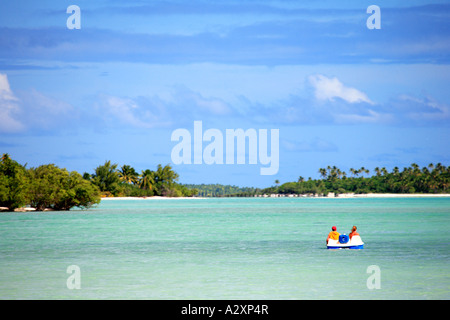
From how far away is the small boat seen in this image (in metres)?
33.3

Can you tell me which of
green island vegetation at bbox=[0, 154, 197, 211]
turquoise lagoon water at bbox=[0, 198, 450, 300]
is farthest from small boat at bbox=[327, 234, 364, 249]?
green island vegetation at bbox=[0, 154, 197, 211]

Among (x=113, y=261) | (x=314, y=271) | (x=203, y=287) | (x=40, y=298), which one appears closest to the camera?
(x=40, y=298)

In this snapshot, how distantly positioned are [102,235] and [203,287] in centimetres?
2674

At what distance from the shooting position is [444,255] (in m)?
31.0

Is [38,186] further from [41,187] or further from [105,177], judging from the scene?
[105,177]

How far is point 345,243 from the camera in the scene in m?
33.4

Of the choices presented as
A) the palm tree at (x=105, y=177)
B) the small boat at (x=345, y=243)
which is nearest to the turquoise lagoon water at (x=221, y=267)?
the small boat at (x=345, y=243)

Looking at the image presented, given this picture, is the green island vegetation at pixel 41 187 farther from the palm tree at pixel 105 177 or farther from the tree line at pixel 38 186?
the palm tree at pixel 105 177

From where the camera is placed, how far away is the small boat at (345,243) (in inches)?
1310

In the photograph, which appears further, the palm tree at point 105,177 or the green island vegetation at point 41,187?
the palm tree at point 105,177

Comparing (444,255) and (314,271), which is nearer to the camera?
(314,271)

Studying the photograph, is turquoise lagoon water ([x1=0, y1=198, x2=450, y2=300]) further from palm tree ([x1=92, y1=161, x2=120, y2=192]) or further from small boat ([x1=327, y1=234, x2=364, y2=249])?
palm tree ([x1=92, y1=161, x2=120, y2=192])
